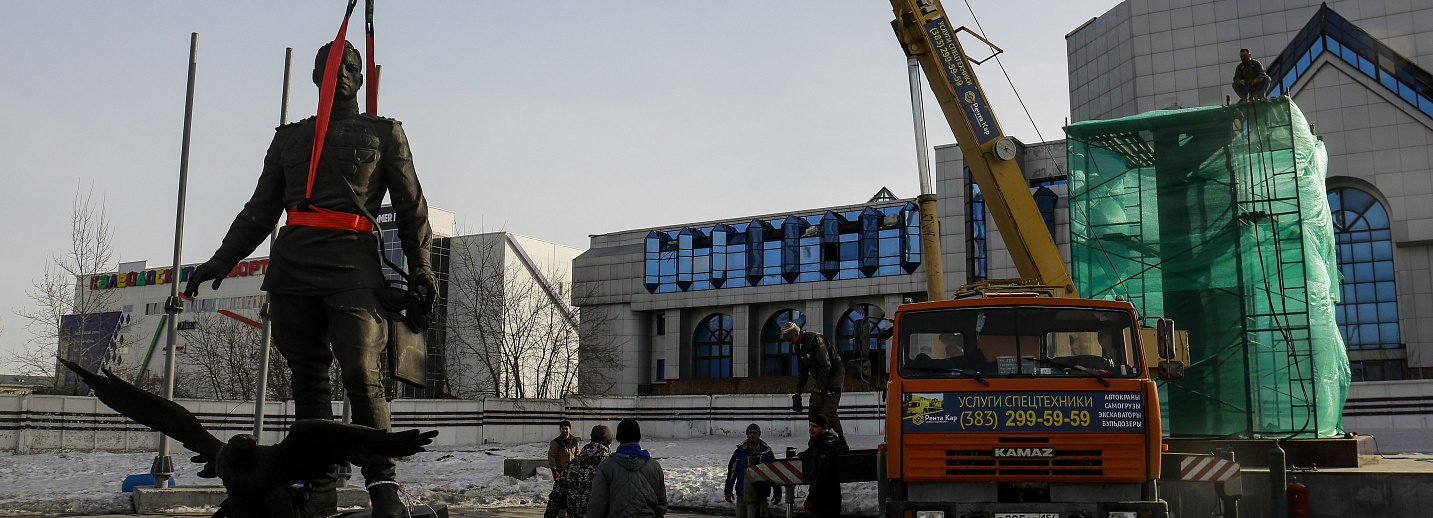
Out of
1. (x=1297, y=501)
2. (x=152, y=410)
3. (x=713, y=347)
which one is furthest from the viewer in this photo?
(x=713, y=347)

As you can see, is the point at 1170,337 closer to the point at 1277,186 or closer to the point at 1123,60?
the point at 1277,186

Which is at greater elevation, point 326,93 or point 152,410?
point 326,93

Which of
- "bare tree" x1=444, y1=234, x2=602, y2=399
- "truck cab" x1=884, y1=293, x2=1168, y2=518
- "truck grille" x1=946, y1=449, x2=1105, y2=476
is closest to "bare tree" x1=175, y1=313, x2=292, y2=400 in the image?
"bare tree" x1=444, y1=234, x2=602, y2=399

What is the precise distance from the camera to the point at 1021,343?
9.42 metres

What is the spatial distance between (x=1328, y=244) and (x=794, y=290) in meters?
A: 39.3

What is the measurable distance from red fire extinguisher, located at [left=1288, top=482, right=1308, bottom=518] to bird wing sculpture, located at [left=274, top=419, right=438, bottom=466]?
10.4 m

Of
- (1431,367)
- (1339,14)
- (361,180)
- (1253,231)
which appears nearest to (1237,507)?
(1253,231)

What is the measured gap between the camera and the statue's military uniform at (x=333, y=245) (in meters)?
5.66

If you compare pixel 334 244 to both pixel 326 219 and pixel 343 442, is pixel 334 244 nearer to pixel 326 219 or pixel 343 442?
pixel 326 219

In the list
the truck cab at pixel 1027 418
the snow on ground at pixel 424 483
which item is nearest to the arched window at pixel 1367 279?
the snow on ground at pixel 424 483

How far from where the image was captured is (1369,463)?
14.5m

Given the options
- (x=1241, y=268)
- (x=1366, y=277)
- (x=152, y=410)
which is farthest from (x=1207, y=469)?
(x=1366, y=277)

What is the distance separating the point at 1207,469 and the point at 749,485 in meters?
4.61

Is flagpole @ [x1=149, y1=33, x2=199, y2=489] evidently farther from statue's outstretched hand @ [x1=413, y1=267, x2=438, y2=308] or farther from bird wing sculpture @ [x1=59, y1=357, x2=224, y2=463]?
bird wing sculpture @ [x1=59, y1=357, x2=224, y2=463]
